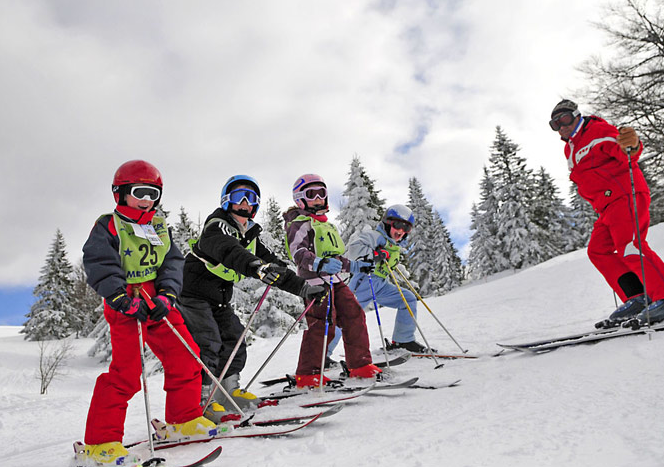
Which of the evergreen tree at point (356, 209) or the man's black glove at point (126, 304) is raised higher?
the evergreen tree at point (356, 209)

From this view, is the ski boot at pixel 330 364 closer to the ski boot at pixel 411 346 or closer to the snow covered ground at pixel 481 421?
the ski boot at pixel 411 346

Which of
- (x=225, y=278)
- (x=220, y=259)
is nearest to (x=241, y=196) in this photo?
(x=220, y=259)

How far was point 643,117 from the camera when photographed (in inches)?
752

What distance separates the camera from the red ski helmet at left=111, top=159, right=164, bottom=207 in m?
3.06

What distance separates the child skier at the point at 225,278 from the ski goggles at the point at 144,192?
74 centimetres

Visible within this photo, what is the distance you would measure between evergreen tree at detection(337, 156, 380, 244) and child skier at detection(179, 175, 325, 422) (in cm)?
1744

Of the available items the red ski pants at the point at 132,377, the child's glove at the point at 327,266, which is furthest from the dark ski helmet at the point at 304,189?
the red ski pants at the point at 132,377

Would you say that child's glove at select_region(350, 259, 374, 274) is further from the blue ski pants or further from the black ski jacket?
the black ski jacket

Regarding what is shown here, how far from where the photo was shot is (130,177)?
10.1ft

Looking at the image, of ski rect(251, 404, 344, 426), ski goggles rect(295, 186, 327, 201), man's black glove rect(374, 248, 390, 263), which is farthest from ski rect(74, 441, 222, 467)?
man's black glove rect(374, 248, 390, 263)

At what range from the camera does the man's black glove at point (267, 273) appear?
138 inches

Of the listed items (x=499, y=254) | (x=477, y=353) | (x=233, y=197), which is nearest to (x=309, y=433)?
(x=233, y=197)

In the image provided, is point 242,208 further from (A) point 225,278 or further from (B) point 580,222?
(B) point 580,222

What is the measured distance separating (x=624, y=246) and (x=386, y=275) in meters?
2.94
